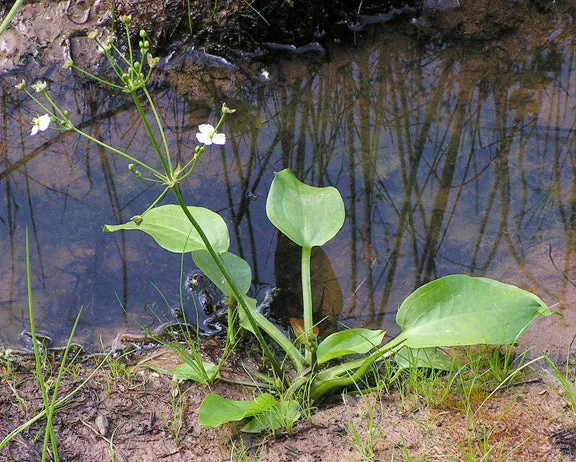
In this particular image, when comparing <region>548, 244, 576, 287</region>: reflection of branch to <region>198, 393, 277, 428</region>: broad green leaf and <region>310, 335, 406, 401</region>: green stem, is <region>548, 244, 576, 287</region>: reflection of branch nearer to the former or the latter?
<region>310, 335, 406, 401</region>: green stem

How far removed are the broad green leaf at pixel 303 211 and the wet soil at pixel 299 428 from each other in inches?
20.9

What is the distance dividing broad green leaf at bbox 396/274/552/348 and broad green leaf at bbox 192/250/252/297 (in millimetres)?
527

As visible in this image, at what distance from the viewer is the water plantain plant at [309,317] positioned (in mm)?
2045

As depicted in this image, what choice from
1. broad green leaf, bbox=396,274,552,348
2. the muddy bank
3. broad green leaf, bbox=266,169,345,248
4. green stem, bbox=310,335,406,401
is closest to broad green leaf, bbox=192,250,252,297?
broad green leaf, bbox=266,169,345,248

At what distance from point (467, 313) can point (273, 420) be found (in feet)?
2.02

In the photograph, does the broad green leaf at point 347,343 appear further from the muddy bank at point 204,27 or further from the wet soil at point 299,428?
the muddy bank at point 204,27

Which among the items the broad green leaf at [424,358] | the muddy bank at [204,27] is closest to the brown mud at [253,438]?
the broad green leaf at [424,358]

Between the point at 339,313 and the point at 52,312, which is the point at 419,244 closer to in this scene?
the point at 339,313

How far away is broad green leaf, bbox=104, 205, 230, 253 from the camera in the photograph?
232 cm

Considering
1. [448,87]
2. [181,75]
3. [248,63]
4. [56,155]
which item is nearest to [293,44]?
[248,63]

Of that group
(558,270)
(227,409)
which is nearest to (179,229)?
(227,409)

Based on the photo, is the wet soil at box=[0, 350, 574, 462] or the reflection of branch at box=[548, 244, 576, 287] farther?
the reflection of branch at box=[548, 244, 576, 287]

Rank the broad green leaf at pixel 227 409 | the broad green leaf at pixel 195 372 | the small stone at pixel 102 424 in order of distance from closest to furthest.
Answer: the broad green leaf at pixel 227 409 → the small stone at pixel 102 424 → the broad green leaf at pixel 195 372

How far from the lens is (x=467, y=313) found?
212 centimetres
